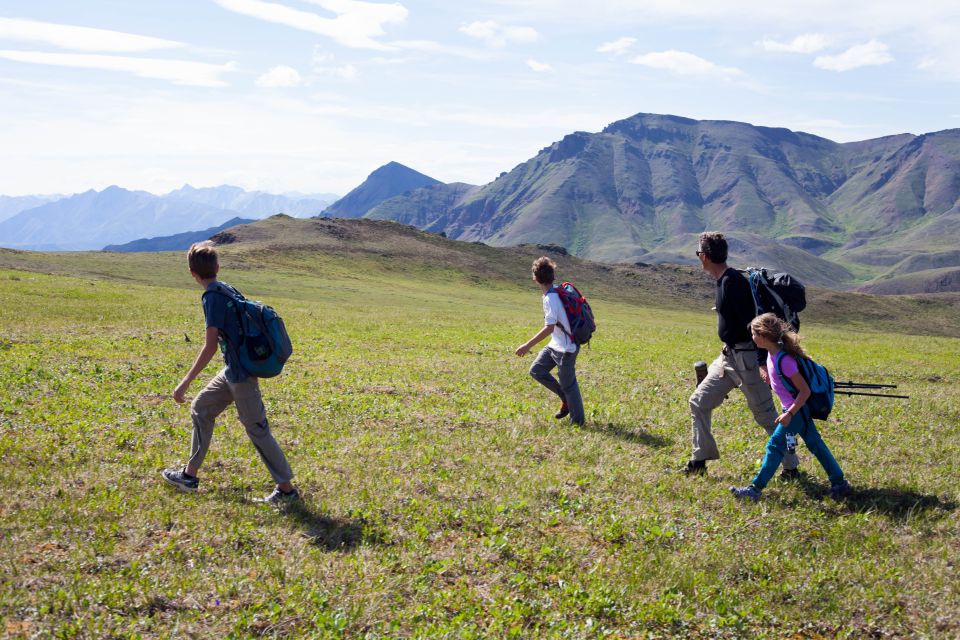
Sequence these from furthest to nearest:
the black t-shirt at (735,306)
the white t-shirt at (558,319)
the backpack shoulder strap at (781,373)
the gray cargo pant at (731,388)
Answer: the white t-shirt at (558,319)
the gray cargo pant at (731,388)
the black t-shirt at (735,306)
the backpack shoulder strap at (781,373)

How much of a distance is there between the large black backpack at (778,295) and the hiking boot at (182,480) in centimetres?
836

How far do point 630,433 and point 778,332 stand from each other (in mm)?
4543

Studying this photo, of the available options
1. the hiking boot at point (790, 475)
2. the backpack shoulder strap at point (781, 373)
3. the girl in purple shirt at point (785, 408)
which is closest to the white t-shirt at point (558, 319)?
the girl in purple shirt at point (785, 408)

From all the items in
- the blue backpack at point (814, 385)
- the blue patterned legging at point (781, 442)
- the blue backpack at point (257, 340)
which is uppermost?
the blue backpack at point (257, 340)

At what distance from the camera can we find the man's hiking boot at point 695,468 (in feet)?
32.9

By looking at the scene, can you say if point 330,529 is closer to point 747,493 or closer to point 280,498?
point 280,498

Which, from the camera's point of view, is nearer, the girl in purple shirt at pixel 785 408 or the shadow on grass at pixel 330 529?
the shadow on grass at pixel 330 529

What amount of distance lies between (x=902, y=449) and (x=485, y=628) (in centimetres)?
1002

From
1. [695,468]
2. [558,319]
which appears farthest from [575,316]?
[695,468]

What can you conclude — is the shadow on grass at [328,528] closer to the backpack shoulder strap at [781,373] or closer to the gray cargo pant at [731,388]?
the gray cargo pant at [731,388]

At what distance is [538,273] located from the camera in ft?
39.3

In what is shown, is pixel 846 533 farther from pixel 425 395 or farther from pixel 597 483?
pixel 425 395

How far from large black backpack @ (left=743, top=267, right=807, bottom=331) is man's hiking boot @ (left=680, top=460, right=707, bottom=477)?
2.62 metres

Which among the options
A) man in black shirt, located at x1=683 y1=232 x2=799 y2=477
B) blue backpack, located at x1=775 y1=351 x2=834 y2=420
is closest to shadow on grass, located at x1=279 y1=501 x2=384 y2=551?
man in black shirt, located at x1=683 y1=232 x2=799 y2=477
